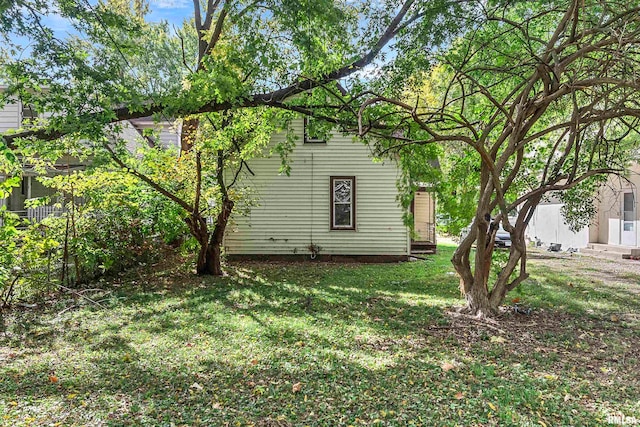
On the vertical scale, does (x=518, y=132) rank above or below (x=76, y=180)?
above

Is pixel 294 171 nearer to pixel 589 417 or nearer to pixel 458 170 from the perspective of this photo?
pixel 458 170

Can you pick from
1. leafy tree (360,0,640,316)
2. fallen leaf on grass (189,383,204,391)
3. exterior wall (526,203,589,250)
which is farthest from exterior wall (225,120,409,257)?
fallen leaf on grass (189,383,204,391)

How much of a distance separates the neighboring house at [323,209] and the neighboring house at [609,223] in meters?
A: 6.19

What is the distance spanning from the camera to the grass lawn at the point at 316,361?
345 centimetres

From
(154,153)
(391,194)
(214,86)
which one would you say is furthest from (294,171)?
(214,86)

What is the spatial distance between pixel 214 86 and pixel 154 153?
4.11 m

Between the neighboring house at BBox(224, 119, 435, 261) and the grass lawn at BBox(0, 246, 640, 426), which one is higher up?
the neighboring house at BBox(224, 119, 435, 261)

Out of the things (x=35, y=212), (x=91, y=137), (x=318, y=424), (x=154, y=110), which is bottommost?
(x=318, y=424)

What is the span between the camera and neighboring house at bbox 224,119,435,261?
13.7 metres

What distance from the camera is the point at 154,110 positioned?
641cm

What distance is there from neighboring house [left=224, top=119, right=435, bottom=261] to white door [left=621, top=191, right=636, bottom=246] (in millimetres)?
7899

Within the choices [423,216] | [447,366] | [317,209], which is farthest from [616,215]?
[447,366]

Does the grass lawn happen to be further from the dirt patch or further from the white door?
the white door

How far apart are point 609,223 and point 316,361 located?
50.7ft
